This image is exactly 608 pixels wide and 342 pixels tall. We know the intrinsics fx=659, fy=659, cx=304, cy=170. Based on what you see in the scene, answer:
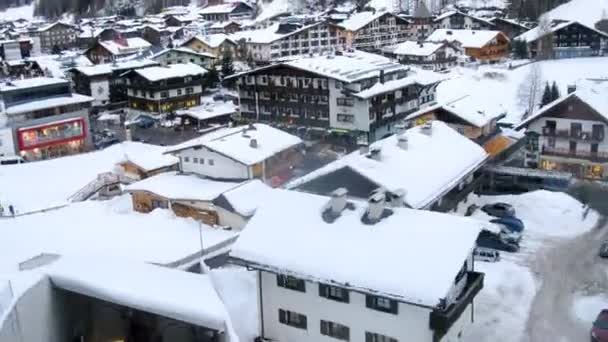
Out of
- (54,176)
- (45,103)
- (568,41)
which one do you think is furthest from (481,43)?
(54,176)

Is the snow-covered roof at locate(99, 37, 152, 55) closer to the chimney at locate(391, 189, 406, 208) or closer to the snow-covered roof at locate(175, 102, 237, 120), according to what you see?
the snow-covered roof at locate(175, 102, 237, 120)

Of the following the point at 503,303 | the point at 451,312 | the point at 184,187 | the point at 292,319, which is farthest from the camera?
the point at 184,187

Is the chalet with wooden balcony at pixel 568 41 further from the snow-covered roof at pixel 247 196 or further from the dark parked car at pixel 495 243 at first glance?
the dark parked car at pixel 495 243

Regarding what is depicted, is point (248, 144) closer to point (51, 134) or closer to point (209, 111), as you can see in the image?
point (51, 134)

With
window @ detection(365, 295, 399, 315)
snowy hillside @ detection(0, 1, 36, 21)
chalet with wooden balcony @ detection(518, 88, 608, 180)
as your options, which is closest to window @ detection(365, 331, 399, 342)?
window @ detection(365, 295, 399, 315)

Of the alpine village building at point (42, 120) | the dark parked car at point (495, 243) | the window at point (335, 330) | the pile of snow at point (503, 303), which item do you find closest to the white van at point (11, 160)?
the alpine village building at point (42, 120)

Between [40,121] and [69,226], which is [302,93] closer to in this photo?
[40,121]
